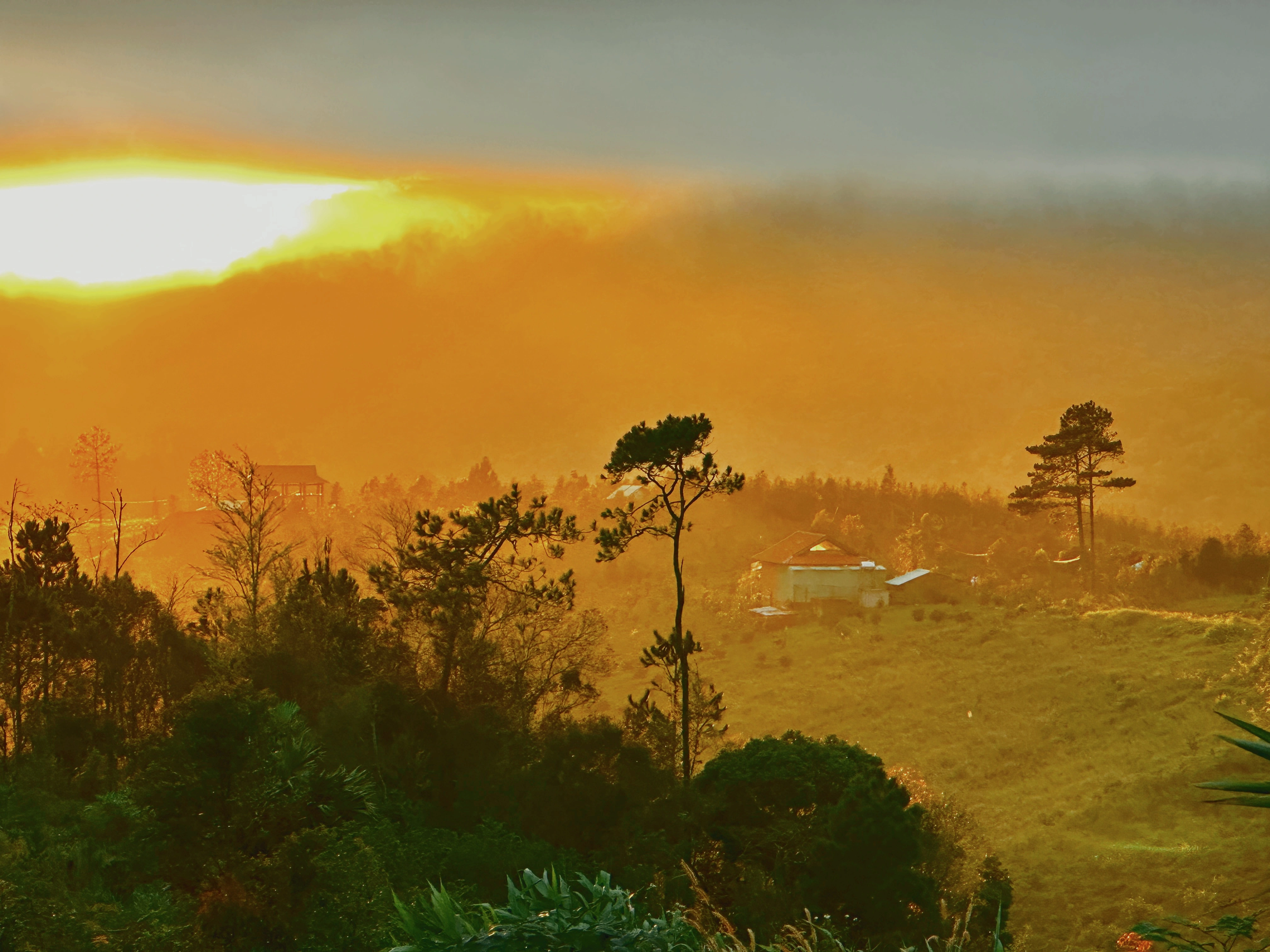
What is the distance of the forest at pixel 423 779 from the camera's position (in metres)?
16.5

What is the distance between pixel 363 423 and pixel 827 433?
72.1 meters

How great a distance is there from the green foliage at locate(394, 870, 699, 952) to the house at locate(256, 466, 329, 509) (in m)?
105

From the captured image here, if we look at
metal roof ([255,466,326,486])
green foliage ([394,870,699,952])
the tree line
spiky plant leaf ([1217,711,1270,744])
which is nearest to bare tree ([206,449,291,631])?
the tree line

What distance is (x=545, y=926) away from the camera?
8883 millimetres

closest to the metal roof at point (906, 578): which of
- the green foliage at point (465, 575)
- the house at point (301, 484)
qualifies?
the green foliage at point (465, 575)

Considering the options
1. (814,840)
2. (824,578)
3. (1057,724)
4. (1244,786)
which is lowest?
(1057,724)

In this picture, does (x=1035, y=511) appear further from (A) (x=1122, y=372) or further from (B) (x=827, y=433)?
(A) (x=1122, y=372)

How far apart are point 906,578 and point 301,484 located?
193 feet

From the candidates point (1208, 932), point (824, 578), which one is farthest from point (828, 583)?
point (1208, 932)

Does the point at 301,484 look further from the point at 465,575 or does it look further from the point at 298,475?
the point at 465,575

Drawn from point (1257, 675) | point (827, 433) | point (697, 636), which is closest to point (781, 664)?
point (697, 636)

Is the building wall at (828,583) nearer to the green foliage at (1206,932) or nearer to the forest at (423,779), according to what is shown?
the forest at (423,779)

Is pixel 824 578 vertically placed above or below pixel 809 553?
below

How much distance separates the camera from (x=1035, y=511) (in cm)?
8931
